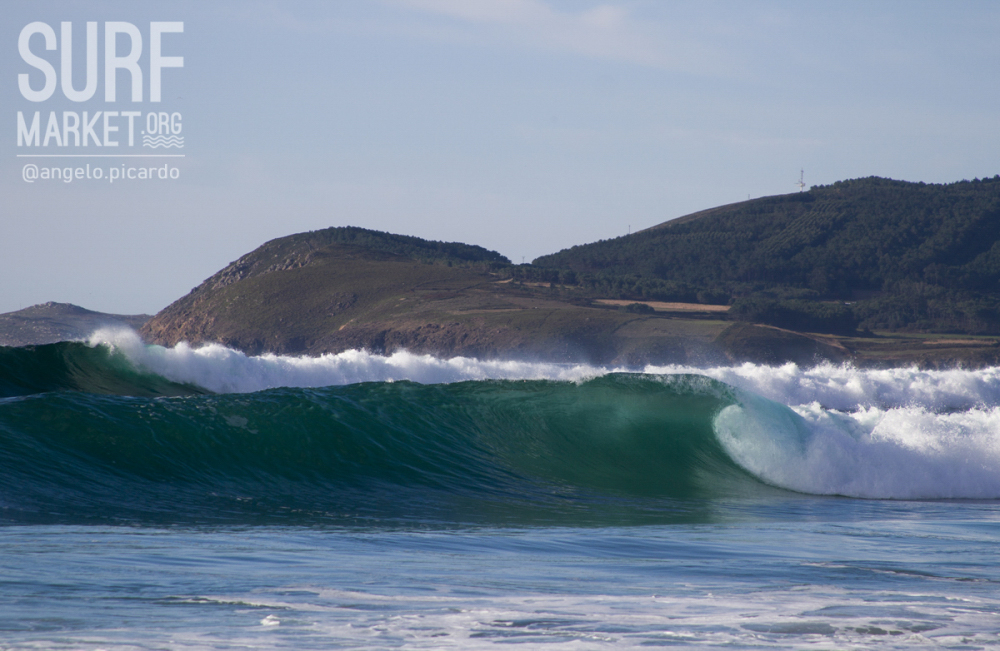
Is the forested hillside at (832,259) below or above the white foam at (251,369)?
above

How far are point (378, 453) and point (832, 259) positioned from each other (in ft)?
368

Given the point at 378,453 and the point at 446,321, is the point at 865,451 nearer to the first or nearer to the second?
the point at 378,453

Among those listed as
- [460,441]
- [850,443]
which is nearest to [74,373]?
[460,441]

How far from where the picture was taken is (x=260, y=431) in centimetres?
1277

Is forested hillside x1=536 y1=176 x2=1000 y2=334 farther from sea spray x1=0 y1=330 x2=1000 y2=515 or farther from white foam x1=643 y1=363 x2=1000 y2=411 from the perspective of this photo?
sea spray x1=0 y1=330 x2=1000 y2=515

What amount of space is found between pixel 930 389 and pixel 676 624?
39819mm

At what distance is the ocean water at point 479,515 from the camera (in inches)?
212

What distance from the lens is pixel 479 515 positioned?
33.7 feet

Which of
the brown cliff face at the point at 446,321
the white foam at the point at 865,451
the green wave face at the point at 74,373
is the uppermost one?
the brown cliff face at the point at 446,321

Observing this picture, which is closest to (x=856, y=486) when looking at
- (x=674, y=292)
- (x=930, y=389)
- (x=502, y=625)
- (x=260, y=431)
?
(x=260, y=431)

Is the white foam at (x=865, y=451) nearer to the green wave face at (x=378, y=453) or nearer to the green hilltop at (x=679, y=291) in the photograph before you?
the green wave face at (x=378, y=453)

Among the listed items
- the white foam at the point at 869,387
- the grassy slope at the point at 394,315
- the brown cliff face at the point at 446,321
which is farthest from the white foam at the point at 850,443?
the grassy slope at the point at 394,315

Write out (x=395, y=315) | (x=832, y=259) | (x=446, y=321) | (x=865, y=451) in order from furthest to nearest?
(x=832, y=259) → (x=395, y=315) → (x=446, y=321) → (x=865, y=451)

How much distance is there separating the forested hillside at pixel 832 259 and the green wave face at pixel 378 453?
72.7 m
